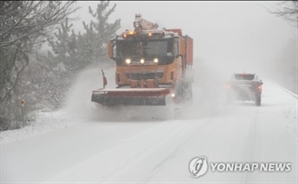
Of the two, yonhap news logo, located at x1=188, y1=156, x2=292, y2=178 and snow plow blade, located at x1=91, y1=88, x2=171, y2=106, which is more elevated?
snow plow blade, located at x1=91, y1=88, x2=171, y2=106

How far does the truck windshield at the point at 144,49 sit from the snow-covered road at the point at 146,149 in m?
2.08

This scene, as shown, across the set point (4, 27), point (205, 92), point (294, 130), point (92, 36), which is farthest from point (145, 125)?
point (92, 36)

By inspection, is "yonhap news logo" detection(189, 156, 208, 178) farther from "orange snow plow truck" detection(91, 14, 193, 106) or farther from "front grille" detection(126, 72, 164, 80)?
"front grille" detection(126, 72, 164, 80)

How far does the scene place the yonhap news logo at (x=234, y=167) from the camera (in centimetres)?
599

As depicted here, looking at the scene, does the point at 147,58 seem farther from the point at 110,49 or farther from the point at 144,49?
the point at 110,49

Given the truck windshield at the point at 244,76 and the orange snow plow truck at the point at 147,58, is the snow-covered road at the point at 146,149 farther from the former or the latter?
the truck windshield at the point at 244,76

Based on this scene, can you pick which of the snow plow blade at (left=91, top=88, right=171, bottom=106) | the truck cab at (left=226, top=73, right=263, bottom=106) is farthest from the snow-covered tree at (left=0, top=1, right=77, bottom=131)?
the truck cab at (left=226, top=73, right=263, bottom=106)

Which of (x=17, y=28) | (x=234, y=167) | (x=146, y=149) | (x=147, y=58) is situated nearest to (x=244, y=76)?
(x=147, y=58)

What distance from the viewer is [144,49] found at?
1316 cm

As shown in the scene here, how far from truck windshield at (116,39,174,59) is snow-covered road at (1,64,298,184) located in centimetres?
208

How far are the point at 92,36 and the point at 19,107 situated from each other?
17120 millimetres

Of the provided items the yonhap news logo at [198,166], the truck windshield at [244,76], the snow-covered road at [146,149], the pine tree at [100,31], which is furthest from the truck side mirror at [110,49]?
the pine tree at [100,31]

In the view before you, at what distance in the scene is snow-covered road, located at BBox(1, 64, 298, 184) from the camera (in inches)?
225

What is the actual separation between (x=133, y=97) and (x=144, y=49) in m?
2.20
